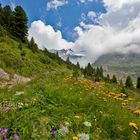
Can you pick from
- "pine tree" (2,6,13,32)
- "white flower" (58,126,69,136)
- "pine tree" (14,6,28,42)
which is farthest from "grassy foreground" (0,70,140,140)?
"pine tree" (2,6,13,32)

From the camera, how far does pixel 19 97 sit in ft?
29.5

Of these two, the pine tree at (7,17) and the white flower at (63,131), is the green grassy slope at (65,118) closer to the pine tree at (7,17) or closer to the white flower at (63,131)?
the white flower at (63,131)

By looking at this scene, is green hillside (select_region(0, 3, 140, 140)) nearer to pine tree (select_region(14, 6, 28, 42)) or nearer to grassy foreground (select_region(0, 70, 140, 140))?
grassy foreground (select_region(0, 70, 140, 140))

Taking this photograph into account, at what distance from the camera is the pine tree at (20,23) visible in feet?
237

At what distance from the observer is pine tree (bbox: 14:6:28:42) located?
7231 centimetres

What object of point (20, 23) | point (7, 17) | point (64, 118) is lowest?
point (64, 118)

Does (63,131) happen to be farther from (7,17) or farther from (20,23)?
(7,17)

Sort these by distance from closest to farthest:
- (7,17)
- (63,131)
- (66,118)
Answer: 1. (63,131)
2. (66,118)
3. (7,17)

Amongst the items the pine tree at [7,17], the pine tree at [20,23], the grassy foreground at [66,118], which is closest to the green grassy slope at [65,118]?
the grassy foreground at [66,118]

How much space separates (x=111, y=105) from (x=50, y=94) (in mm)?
1739

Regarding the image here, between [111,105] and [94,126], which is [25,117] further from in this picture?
[111,105]

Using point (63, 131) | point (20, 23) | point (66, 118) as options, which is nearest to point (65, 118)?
point (66, 118)

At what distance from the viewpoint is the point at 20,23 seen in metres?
73.9

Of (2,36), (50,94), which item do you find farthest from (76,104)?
(2,36)
